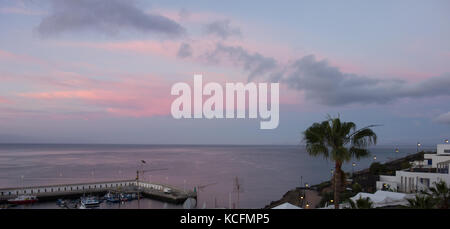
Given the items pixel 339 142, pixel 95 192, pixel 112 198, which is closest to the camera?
pixel 339 142

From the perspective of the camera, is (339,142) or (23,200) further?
(23,200)

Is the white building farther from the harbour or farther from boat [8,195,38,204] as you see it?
boat [8,195,38,204]

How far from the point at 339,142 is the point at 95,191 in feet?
158

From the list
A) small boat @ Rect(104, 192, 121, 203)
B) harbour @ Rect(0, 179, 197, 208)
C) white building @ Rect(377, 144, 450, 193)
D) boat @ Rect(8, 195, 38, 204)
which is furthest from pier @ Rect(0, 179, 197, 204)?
white building @ Rect(377, 144, 450, 193)

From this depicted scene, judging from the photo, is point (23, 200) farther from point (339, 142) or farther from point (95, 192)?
point (339, 142)

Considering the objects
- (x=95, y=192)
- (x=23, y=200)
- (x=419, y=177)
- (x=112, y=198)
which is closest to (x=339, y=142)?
(x=419, y=177)

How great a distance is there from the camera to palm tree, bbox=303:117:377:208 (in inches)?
289

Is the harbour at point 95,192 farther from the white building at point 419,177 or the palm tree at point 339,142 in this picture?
the palm tree at point 339,142

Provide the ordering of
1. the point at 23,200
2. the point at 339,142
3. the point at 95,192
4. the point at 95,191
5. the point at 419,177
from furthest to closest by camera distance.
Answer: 1. the point at 95,191
2. the point at 95,192
3. the point at 23,200
4. the point at 419,177
5. the point at 339,142

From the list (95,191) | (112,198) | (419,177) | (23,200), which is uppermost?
(419,177)

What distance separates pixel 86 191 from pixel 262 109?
4957 cm

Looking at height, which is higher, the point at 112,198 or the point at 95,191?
the point at 95,191

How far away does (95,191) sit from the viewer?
47906 millimetres
